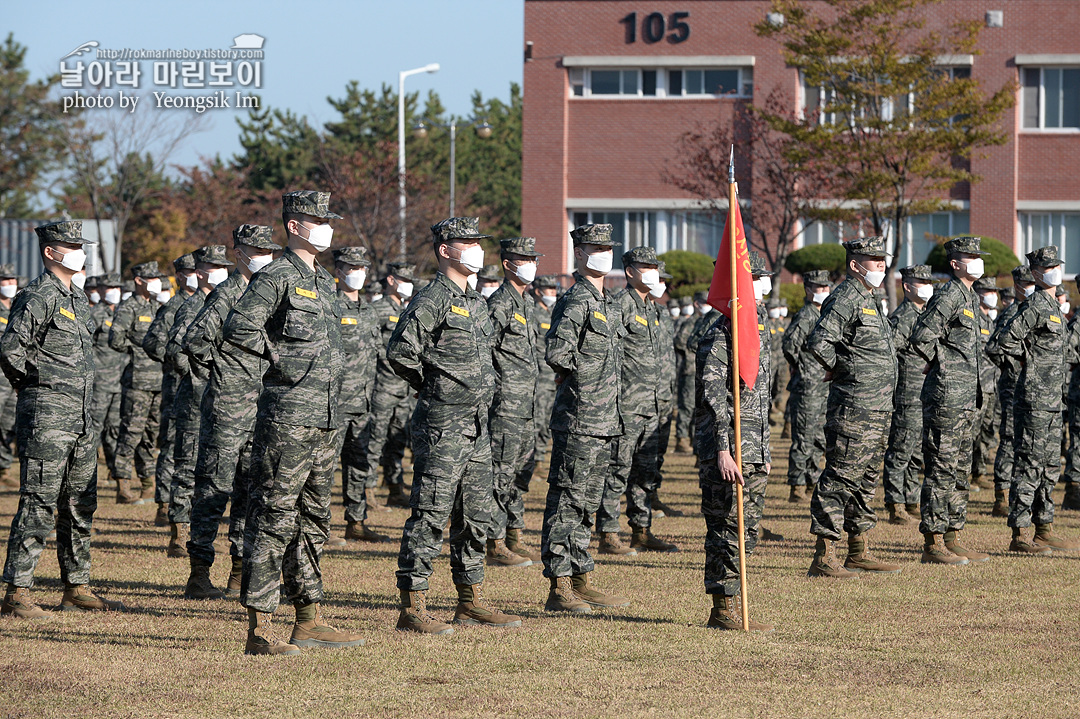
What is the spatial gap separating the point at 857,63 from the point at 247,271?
23.0 meters

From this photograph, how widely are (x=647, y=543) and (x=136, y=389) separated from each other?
6.44m

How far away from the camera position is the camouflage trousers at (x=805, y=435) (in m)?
14.2

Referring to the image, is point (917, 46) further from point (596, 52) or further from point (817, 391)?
point (817, 391)

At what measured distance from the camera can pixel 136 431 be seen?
47.1 feet

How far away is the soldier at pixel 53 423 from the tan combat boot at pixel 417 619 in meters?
2.11

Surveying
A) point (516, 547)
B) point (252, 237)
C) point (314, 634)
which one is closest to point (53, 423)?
point (252, 237)

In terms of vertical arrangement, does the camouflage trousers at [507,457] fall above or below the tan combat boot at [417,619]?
above

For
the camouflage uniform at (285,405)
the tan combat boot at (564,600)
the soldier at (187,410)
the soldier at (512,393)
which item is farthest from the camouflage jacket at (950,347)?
the soldier at (187,410)

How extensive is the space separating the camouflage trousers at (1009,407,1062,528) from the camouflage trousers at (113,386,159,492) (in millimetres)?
9194

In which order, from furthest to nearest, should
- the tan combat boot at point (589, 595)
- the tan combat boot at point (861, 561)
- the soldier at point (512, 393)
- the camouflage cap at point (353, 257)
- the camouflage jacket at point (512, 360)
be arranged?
the camouflage cap at point (353, 257), the camouflage jacket at point (512, 360), the soldier at point (512, 393), the tan combat boot at point (861, 561), the tan combat boot at point (589, 595)

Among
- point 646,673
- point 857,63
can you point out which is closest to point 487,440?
point 646,673

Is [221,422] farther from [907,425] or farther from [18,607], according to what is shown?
[907,425]

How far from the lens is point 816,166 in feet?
103

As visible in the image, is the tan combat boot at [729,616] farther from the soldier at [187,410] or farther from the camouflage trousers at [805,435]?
the camouflage trousers at [805,435]
